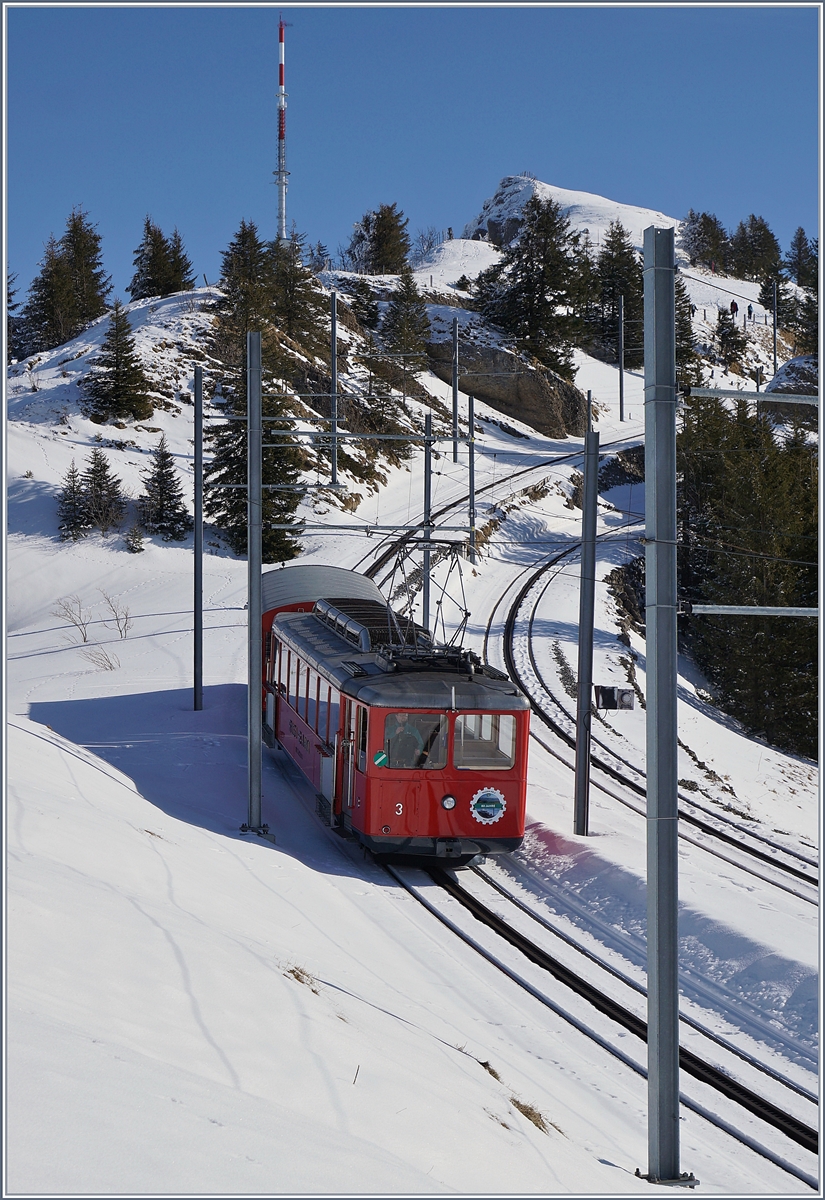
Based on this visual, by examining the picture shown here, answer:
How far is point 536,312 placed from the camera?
7469cm

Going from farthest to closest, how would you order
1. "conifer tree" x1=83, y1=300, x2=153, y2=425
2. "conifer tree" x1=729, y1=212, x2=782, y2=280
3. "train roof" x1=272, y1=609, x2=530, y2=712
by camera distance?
"conifer tree" x1=729, y1=212, x2=782, y2=280 → "conifer tree" x1=83, y1=300, x2=153, y2=425 → "train roof" x1=272, y1=609, x2=530, y2=712

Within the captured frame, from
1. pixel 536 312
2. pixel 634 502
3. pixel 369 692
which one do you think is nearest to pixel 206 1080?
pixel 369 692

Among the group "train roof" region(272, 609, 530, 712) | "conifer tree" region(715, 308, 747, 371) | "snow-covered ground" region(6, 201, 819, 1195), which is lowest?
"snow-covered ground" region(6, 201, 819, 1195)

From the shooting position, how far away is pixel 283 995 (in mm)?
7625

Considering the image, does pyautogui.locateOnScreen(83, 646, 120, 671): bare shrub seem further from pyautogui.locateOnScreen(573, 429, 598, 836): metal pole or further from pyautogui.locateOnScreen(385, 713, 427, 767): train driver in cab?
pyautogui.locateOnScreen(385, 713, 427, 767): train driver in cab

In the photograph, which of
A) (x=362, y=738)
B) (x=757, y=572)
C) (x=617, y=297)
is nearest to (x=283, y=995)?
(x=362, y=738)

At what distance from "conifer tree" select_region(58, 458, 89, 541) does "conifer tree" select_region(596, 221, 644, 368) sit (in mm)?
58184

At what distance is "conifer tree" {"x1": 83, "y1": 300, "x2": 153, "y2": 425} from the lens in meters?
47.0

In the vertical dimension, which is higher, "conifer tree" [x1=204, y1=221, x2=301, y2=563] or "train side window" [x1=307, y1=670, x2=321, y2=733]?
"conifer tree" [x1=204, y1=221, x2=301, y2=563]

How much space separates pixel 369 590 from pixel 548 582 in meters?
16.7

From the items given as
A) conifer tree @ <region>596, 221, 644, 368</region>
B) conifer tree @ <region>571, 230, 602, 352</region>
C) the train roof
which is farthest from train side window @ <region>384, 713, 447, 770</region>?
conifer tree @ <region>596, 221, 644, 368</region>

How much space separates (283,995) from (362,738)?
260 inches

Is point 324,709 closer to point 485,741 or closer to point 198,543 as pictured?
point 485,741

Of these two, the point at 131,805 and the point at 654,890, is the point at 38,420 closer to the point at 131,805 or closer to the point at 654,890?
the point at 131,805
